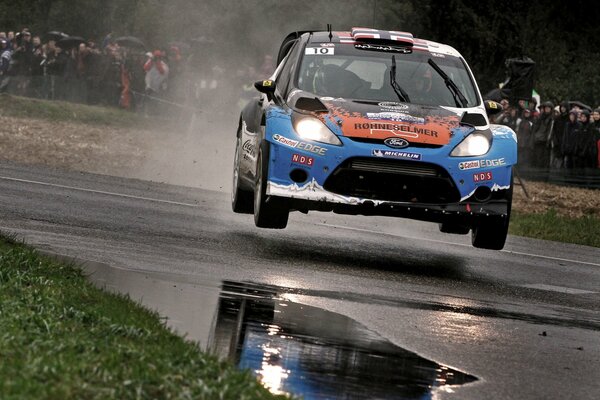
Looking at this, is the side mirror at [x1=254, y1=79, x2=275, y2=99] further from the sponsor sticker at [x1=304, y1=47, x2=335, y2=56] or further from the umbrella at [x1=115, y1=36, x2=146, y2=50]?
the umbrella at [x1=115, y1=36, x2=146, y2=50]

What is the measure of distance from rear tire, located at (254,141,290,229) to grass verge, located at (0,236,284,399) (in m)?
4.22

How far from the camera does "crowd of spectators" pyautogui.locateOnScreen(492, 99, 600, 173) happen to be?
2897 centimetres

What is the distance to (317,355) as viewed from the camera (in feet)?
25.7

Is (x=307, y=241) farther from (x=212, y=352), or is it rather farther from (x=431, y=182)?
(x=212, y=352)

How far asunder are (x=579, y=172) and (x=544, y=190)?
190cm

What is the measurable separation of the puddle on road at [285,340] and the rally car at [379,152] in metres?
2.31

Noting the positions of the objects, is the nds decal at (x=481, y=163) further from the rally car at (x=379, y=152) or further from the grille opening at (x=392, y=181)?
the grille opening at (x=392, y=181)

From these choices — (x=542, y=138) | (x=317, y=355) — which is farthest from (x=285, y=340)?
(x=542, y=138)

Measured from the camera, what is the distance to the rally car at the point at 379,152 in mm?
12500

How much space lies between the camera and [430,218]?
41.9 feet

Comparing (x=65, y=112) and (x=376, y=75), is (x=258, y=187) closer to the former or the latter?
(x=376, y=75)

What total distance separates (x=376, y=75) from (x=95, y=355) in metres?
7.75

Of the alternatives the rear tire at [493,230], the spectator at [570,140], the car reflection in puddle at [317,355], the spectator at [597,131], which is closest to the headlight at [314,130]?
the rear tire at [493,230]

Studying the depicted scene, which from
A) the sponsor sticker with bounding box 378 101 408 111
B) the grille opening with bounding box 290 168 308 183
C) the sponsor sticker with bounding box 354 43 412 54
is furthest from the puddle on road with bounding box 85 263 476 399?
the sponsor sticker with bounding box 354 43 412 54
